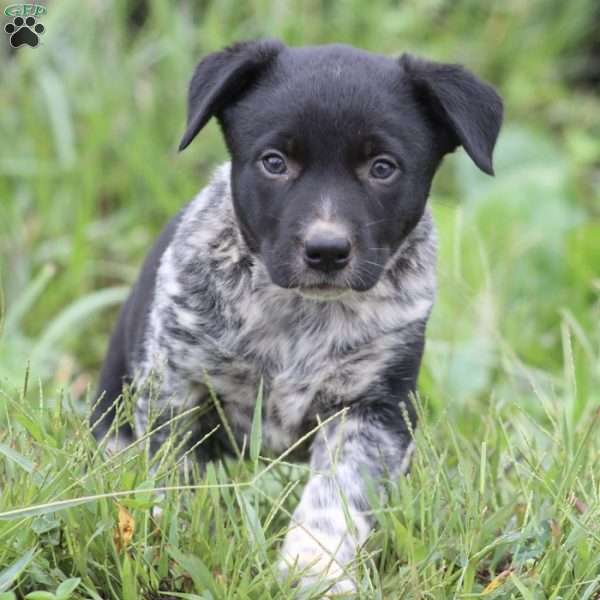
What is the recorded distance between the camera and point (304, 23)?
8023mm

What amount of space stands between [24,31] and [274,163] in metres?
3.53

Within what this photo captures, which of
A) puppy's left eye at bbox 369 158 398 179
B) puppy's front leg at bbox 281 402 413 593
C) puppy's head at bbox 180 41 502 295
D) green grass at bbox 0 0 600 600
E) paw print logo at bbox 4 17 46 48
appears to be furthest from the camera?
paw print logo at bbox 4 17 46 48

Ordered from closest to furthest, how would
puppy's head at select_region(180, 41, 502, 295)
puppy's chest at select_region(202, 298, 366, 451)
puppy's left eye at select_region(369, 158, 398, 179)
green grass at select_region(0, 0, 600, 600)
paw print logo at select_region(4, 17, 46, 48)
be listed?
green grass at select_region(0, 0, 600, 600)
puppy's head at select_region(180, 41, 502, 295)
puppy's left eye at select_region(369, 158, 398, 179)
puppy's chest at select_region(202, 298, 366, 451)
paw print logo at select_region(4, 17, 46, 48)

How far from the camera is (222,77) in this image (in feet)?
12.6

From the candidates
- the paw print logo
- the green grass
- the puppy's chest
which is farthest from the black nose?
the paw print logo

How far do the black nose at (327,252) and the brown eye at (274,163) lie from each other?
29 cm

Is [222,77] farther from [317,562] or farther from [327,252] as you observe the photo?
[317,562]

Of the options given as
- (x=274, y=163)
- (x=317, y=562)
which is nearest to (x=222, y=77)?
(x=274, y=163)

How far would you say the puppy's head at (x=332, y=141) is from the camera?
368 cm

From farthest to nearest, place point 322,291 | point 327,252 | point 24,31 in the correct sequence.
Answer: point 24,31, point 322,291, point 327,252

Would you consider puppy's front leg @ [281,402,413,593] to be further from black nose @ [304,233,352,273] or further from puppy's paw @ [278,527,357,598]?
black nose @ [304,233,352,273]

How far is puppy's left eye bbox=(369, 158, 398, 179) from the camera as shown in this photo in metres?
3.79

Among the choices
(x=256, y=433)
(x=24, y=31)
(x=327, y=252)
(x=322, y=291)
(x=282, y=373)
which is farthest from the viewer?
(x=24, y=31)

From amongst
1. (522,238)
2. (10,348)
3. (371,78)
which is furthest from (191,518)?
(522,238)
